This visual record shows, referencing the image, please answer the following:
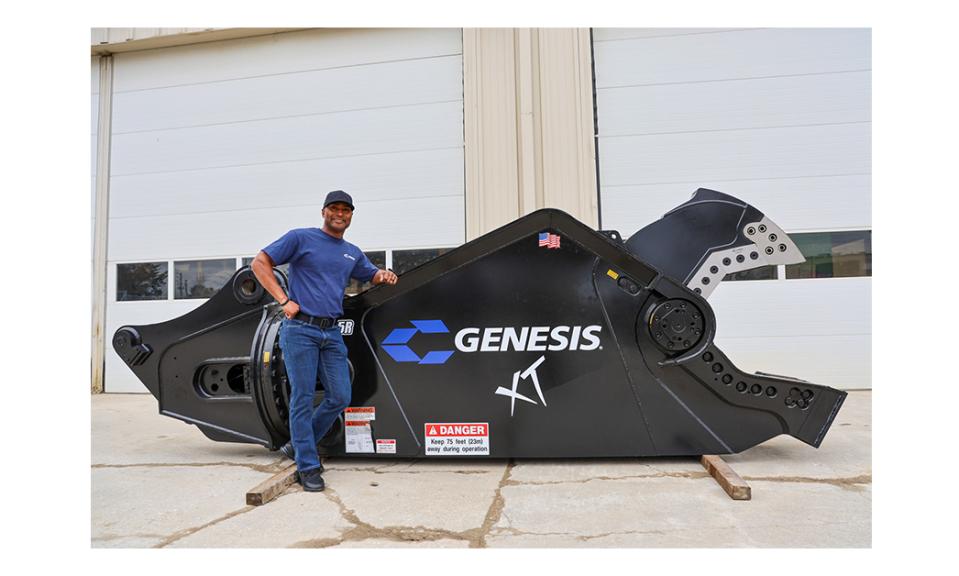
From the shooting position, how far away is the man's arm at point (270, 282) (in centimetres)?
267

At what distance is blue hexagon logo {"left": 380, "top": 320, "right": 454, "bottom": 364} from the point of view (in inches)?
116

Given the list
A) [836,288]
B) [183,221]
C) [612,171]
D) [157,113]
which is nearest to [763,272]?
[836,288]

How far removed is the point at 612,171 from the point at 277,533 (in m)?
5.30

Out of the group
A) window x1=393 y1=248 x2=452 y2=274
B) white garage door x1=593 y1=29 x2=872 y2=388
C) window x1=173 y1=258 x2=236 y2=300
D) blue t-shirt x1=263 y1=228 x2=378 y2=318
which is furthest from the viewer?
window x1=173 y1=258 x2=236 y2=300

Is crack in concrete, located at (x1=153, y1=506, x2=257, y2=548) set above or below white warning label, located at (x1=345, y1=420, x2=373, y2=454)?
below

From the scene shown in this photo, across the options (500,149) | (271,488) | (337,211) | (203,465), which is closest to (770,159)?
(500,149)

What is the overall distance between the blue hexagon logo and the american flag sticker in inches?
28.5

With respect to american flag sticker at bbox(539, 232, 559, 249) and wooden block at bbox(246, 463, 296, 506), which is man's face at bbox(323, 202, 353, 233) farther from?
wooden block at bbox(246, 463, 296, 506)

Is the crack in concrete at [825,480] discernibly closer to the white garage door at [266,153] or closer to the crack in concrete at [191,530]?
the crack in concrete at [191,530]

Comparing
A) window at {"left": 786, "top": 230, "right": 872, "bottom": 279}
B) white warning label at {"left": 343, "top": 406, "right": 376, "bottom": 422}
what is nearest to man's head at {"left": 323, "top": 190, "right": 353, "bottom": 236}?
white warning label at {"left": 343, "top": 406, "right": 376, "bottom": 422}

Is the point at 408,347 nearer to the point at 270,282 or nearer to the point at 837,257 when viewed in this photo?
the point at 270,282

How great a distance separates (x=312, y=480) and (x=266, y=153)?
5356mm

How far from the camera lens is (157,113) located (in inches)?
286

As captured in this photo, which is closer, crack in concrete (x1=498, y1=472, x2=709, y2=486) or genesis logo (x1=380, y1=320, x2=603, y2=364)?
crack in concrete (x1=498, y1=472, x2=709, y2=486)
